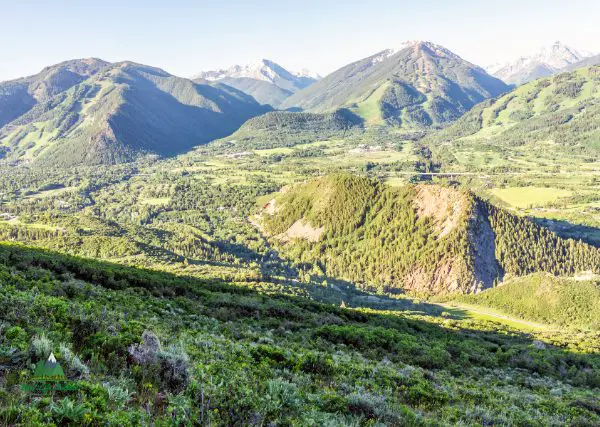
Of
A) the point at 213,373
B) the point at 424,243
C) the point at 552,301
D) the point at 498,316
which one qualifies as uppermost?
the point at 213,373

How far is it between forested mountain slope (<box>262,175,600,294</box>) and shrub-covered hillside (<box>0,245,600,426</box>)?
322 feet

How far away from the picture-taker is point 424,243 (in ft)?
463

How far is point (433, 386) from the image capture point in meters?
20.5

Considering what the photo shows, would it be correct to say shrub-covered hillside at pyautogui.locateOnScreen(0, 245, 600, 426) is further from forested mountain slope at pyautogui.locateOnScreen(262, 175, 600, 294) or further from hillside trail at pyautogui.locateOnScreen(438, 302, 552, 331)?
forested mountain slope at pyautogui.locateOnScreen(262, 175, 600, 294)

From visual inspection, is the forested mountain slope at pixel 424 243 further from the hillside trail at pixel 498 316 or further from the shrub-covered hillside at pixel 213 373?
the shrub-covered hillside at pixel 213 373

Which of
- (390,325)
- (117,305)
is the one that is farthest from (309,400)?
(390,325)

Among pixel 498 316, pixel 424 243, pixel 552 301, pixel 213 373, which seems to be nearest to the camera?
pixel 213 373

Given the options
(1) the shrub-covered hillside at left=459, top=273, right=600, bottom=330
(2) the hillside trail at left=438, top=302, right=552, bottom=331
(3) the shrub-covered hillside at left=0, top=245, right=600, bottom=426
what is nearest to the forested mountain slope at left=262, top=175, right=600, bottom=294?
(2) the hillside trail at left=438, top=302, right=552, bottom=331

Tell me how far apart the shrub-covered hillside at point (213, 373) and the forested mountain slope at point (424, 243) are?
322 feet

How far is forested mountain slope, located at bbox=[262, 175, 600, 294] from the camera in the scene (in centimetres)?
13150

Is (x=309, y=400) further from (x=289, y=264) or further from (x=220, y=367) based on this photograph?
(x=289, y=264)

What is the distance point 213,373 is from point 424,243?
137 metres

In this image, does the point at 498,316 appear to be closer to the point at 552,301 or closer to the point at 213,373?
the point at 552,301

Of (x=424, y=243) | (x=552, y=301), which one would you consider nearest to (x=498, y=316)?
(x=552, y=301)
